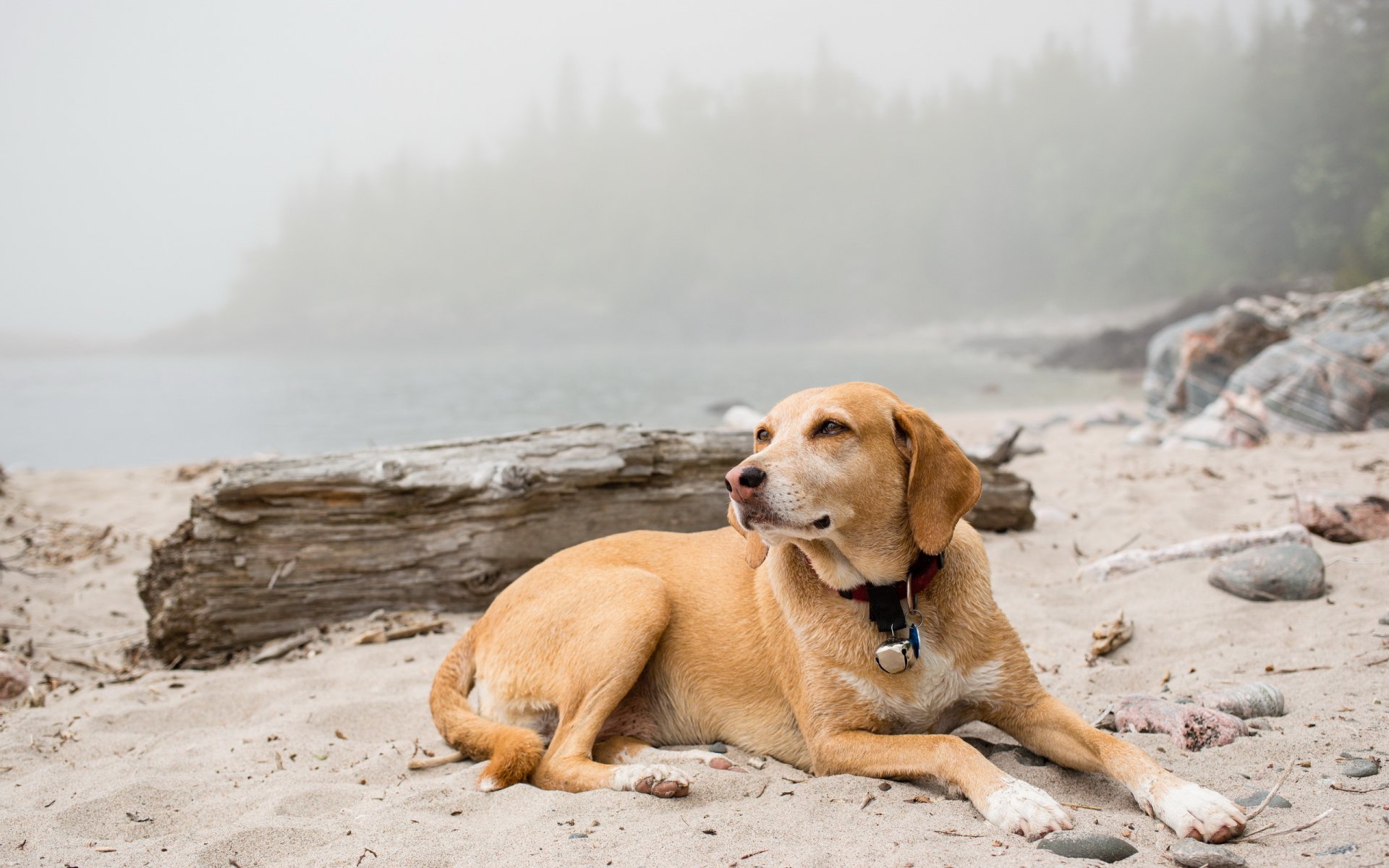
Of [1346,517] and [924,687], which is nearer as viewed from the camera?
[924,687]

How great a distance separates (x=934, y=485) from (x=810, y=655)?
758 mm

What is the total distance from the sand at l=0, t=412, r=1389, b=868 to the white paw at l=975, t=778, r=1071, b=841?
0.05 meters

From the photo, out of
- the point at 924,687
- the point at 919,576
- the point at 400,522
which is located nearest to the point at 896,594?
the point at 919,576

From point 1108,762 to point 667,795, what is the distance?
140cm

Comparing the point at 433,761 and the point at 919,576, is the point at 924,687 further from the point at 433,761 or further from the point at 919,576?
the point at 433,761

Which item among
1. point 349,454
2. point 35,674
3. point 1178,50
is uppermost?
point 1178,50

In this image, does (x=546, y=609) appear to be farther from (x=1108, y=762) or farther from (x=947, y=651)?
(x=1108, y=762)

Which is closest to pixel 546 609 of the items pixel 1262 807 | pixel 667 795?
pixel 667 795

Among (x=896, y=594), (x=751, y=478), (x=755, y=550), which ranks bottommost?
(x=896, y=594)

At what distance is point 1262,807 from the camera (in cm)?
234

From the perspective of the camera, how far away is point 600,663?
3332mm

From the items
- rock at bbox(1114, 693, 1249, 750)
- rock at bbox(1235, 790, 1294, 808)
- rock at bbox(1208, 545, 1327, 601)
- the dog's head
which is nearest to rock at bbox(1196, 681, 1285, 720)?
rock at bbox(1114, 693, 1249, 750)

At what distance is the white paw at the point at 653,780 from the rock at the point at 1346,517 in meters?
4.39

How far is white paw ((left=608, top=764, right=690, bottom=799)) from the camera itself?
9.40ft
